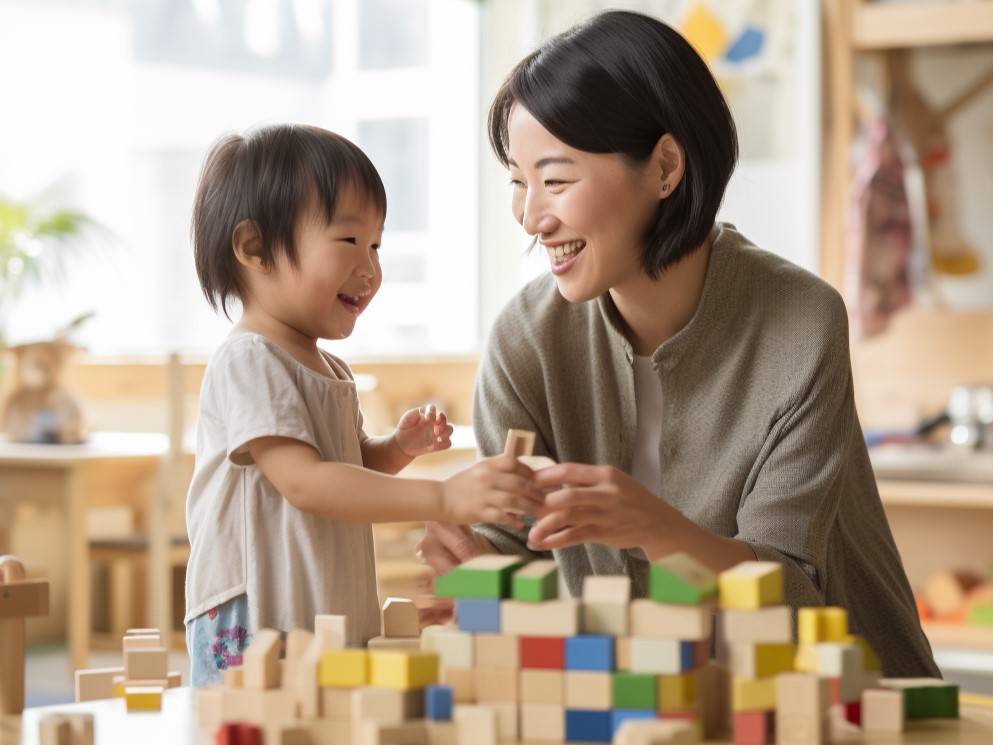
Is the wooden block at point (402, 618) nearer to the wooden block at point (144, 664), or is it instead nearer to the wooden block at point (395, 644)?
the wooden block at point (395, 644)

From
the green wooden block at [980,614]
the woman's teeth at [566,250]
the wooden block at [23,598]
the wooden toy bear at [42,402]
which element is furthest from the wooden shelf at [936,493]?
the wooden block at [23,598]

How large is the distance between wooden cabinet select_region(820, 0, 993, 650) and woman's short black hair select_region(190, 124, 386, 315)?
8.62 feet

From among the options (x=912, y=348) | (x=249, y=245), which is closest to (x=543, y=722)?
(x=249, y=245)

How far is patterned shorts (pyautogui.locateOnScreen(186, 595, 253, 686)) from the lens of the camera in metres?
1.18

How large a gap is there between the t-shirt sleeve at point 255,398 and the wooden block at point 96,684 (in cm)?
20

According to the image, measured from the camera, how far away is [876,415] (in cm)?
396

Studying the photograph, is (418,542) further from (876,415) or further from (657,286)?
(876,415)

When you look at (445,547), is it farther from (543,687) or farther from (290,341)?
(543,687)

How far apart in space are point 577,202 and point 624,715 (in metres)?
0.67

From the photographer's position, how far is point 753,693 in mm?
854

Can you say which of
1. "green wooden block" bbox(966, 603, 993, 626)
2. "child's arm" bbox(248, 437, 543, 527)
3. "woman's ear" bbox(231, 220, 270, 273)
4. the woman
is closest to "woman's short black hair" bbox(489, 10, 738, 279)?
the woman

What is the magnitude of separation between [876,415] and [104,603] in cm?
247

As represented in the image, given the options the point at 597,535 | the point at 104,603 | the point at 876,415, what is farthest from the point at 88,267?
the point at 597,535

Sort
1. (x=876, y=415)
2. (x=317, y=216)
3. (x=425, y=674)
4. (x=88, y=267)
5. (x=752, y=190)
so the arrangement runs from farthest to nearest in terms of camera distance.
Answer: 1. (x=88, y=267)
2. (x=752, y=190)
3. (x=876, y=415)
4. (x=317, y=216)
5. (x=425, y=674)
